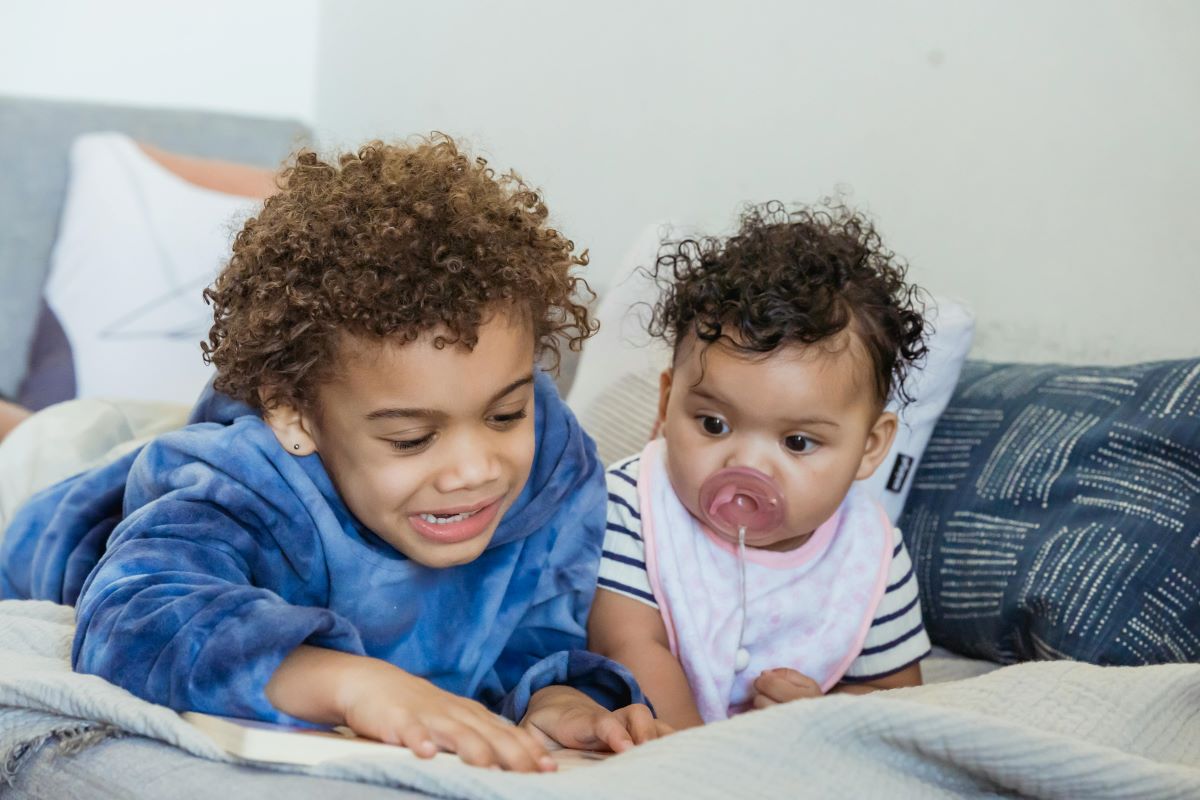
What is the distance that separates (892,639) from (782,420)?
317 mm

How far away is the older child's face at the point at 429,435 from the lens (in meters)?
1.11

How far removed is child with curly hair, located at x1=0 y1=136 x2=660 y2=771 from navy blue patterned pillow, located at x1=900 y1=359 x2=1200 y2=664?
19.6 inches

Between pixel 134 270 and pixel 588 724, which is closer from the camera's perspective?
pixel 588 724

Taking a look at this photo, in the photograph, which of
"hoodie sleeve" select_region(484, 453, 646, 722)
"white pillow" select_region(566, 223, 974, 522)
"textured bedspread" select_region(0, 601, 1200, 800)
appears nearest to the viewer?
"textured bedspread" select_region(0, 601, 1200, 800)

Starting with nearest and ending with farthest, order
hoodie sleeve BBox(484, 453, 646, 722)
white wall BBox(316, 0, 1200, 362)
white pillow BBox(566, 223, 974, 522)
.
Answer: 1. hoodie sleeve BBox(484, 453, 646, 722)
2. white pillow BBox(566, 223, 974, 522)
3. white wall BBox(316, 0, 1200, 362)

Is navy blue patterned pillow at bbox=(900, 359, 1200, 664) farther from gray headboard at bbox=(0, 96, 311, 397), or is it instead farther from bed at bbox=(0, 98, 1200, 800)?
gray headboard at bbox=(0, 96, 311, 397)

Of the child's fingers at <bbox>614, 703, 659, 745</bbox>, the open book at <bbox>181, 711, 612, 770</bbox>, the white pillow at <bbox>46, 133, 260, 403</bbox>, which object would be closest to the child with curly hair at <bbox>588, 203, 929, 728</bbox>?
the child's fingers at <bbox>614, 703, 659, 745</bbox>

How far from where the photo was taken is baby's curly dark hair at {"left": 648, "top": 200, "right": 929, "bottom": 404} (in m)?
1.31

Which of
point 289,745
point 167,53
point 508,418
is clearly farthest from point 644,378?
point 167,53

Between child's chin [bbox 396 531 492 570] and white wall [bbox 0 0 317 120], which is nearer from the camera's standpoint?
child's chin [bbox 396 531 492 570]

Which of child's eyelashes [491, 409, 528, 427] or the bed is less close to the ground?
child's eyelashes [491, 409, 528, 427]

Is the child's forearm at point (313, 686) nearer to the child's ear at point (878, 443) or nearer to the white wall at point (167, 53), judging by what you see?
the child's ear at point (878, 443)

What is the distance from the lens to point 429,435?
1.14 meters

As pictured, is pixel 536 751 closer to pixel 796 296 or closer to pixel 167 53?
pixel 796 296
